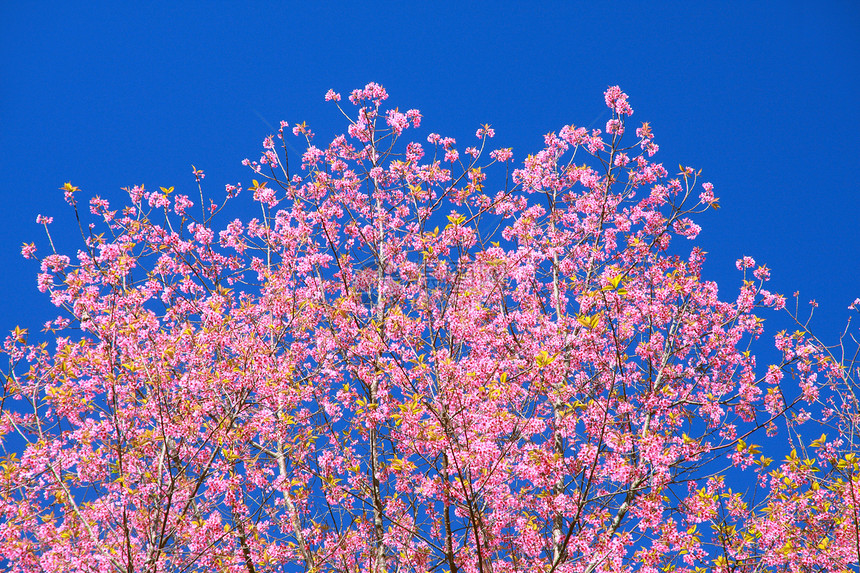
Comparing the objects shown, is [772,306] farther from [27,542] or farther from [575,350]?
[27,542]

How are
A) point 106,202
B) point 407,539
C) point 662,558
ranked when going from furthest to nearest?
point 106,202, point 407,539, point 662,558

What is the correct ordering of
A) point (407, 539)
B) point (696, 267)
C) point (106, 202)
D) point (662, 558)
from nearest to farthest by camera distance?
1. point (662, 558)
2. point (407, 539)
3. point (106, 202)
4. point (696, 267)

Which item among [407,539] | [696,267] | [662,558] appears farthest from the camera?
[696,267]

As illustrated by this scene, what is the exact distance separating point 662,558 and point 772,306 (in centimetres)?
520

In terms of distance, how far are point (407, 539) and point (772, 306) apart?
281 inches

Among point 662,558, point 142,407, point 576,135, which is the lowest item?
point 662,558

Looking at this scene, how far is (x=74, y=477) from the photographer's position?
7.01 m

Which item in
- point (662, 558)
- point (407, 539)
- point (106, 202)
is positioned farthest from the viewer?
point (106, 202)

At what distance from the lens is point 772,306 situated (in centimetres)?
999

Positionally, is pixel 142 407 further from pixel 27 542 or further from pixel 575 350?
pixel 575 350

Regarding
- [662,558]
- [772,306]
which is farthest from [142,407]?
[772,306]

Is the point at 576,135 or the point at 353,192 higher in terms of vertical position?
the point at 576,135

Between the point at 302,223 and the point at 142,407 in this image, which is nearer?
the point at 142,407

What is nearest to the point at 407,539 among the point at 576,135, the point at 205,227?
the point at 205,227
